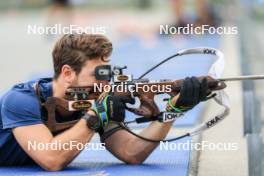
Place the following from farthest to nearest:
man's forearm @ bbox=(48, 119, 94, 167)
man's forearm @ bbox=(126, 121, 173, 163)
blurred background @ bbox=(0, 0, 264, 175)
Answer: blurred background @ bbox=(0, 0, 264, 175)
man's forearm @ bbox=(126, 121, 173, 163)
man's forearm @ bbox=(48, 119, 94, 167)

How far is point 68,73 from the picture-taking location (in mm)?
6422

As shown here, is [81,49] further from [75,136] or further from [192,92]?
[192,92]

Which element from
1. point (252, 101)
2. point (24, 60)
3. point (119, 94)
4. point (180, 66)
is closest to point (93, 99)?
point (119, 94)

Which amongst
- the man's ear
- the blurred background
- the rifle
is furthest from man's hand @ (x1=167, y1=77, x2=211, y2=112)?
the man's ear

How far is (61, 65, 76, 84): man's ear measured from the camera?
6398 mm

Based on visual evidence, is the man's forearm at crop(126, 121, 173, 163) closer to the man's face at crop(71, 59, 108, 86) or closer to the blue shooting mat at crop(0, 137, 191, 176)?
the blue shooting mat at crop(0, 137, 191, 176)

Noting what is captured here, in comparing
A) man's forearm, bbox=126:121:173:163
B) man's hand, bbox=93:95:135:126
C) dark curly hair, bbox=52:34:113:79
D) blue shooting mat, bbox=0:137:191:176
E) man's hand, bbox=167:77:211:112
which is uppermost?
dark curly hair, bbox=52:34:113:79

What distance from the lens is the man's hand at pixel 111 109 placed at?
6.13 m

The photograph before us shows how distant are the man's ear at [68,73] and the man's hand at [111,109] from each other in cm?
36

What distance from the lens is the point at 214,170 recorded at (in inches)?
279

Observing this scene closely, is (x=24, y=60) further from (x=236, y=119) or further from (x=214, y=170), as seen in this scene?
(x=214, y=170)

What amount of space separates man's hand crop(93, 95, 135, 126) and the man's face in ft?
0.76

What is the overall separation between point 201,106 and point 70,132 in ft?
15.9

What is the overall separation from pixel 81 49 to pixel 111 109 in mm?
548
